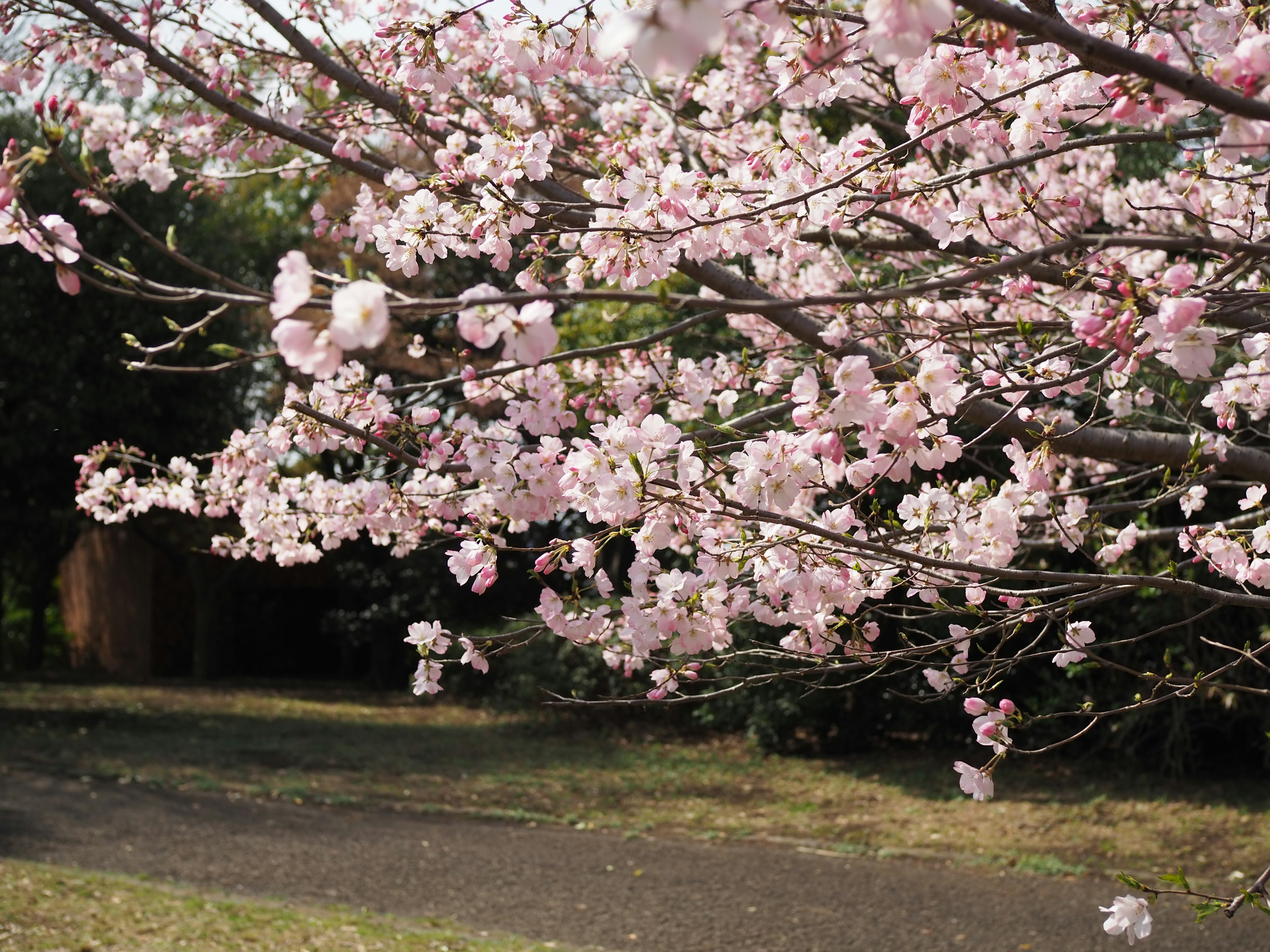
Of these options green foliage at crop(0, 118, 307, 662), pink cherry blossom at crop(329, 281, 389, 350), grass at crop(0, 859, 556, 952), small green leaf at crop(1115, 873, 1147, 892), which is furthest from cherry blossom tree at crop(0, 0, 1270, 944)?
green foliage at crop(0, 118, 307, 662)

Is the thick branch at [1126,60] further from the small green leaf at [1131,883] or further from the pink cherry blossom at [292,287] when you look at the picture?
the small green leaf at [1131,883]

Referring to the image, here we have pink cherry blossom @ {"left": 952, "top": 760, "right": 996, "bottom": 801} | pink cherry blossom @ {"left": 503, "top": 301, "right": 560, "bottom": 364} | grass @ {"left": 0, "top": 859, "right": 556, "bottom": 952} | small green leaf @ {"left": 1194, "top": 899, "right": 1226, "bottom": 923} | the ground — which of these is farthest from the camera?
the ground

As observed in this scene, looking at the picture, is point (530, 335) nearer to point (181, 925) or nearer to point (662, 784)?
point (181, 925)

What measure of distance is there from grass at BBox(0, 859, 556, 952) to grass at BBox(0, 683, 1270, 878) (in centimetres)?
239

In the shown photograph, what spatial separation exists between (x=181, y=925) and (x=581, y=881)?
6.44 ft

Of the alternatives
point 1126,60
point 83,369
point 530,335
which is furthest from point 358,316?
point 83,369

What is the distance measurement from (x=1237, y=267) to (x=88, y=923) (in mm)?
4722

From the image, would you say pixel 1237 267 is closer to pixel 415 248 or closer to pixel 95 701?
pixel 415 248

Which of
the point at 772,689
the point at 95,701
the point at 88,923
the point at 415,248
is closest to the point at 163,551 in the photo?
the point at 95,701

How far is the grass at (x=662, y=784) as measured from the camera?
693 centimetres

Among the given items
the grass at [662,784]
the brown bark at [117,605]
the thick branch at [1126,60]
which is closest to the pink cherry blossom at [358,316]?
the thick branch at [1126,60]

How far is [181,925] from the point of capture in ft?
15.2

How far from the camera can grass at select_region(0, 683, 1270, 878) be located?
6.93 metres

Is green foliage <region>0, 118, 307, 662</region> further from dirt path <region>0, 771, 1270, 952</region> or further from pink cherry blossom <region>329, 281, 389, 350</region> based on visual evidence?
pink cherry blossom <region>329, 281, 389, 350</region>
